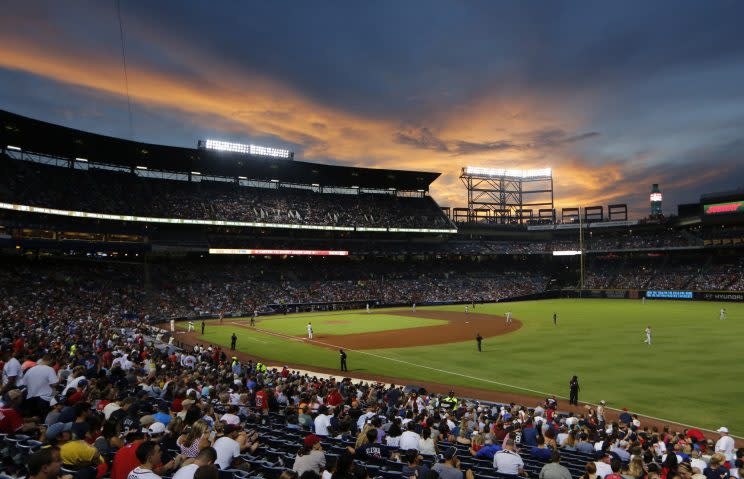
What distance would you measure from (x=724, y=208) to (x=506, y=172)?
1607 inches

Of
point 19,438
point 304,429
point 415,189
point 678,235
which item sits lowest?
point 304,429

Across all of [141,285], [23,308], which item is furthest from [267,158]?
[23,308]

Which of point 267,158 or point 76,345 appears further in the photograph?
point 267,158

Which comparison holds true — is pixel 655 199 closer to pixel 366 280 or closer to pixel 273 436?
pixel 366 280

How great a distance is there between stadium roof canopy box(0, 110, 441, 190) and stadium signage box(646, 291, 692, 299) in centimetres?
4374

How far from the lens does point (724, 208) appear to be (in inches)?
3123

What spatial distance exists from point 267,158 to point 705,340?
6239cm

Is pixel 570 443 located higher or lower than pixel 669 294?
higher

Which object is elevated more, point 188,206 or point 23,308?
point 188,206

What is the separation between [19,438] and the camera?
7.72 meters

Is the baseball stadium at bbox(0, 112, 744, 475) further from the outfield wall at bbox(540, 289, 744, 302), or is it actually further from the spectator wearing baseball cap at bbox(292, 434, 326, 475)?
the spectator wearing baseball cap at bbox(292, 434, 326, 475)

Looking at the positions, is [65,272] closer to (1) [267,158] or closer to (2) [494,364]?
(1) [267,158]

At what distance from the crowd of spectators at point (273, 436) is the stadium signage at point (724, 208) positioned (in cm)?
8297

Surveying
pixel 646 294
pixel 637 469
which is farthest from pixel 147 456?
pixel 646 294
